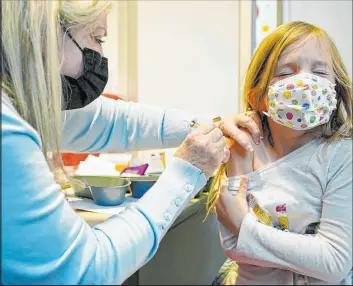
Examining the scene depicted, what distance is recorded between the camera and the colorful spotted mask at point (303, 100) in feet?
3.31

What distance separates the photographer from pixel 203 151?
0.88 meters

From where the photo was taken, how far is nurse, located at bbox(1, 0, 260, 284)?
65 cm

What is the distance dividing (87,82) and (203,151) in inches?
13.9

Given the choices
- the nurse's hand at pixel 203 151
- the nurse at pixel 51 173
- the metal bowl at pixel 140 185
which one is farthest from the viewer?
the metal bowl at pixel 140 185

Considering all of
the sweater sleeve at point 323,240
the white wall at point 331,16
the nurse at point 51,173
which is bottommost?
the sweater sleeve at point 323,240

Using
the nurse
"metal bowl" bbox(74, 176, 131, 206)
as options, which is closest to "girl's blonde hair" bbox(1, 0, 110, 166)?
the nurse

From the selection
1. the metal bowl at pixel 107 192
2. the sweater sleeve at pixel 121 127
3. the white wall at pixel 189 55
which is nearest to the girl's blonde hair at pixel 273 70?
the sweater sleeve at pixel 121 127

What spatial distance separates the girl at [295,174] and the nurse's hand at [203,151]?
216mm

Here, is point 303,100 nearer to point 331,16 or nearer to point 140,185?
point 140,185

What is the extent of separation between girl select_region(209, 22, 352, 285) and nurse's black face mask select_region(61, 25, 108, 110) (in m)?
0.40

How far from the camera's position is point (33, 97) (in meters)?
0.75

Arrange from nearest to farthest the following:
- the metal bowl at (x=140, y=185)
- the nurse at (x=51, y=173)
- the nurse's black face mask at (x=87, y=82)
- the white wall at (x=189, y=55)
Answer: the nurse at (x=51, y=173), the nurse's black face mask at (x=87, y=82), the metal bowl at (x=140, y=185), the white wall at (x=189, y=55)

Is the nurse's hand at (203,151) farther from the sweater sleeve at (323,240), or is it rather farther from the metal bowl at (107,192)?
the metal bowl at (107,192)

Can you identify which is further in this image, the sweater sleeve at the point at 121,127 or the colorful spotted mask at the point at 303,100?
the sweater sleeve at the point at 121,127
